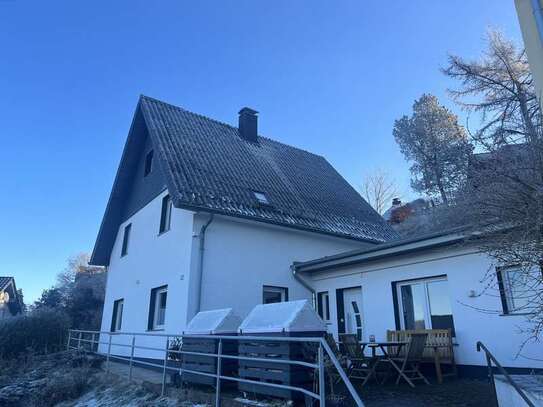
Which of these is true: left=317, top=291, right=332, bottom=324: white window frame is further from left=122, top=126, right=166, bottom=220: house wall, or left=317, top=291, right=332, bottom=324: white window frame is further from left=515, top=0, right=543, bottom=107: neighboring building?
left=515, top=0, right=543, bottom=107: neighboring building

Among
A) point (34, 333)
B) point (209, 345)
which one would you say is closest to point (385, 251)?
point (209, 345)

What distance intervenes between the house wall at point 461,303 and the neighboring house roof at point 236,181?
117 inches

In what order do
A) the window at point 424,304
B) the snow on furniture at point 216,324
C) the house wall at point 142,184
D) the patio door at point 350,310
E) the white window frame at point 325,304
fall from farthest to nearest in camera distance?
the house wall at point 142,184
the white window frame at point 325,304
the patio door at point 350,310
the window at point 424,304
the snow on furniture at point 216,324

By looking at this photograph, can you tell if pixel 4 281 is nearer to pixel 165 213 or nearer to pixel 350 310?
pixel 165 213

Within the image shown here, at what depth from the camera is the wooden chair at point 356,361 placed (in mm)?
7309

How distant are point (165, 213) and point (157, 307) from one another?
9.47ft

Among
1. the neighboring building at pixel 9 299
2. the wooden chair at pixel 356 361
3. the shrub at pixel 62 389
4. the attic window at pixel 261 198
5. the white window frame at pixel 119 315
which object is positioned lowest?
the shrub at pixel 62 389

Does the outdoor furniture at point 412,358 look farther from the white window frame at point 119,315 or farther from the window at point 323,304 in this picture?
the white window frame at point 119,315

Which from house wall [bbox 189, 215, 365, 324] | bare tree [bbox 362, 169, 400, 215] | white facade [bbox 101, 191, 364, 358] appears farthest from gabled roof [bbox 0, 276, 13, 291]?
bare tree [bbox 362, 169, 400, 215]

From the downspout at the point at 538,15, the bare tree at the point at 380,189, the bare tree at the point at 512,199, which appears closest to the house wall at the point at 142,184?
the bare tree at the point at 512,199

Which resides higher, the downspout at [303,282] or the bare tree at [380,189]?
the bare tree at [380,189]

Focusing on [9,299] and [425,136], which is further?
[9,299]

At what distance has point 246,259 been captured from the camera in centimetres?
1118

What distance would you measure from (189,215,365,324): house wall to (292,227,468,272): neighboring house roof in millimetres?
591
